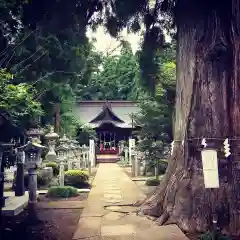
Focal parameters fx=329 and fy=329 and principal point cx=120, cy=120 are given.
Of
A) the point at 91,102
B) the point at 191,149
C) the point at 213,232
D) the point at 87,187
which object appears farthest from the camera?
the point at 91,102

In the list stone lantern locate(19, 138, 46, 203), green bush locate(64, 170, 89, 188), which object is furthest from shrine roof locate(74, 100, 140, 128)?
stone lantern locate(19, 138, 46, 203)

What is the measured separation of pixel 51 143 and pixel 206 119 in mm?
11409

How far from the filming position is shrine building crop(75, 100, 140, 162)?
30.0 meters

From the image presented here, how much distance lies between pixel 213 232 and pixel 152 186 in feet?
21.6

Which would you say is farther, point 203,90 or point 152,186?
point 152,186

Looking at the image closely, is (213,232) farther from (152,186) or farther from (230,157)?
(152,186)

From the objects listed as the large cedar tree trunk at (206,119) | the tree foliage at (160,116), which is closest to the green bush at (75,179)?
the tree foliage at (160,116)

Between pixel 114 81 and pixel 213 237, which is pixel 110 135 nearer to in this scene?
pixel 114 81

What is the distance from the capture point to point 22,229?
19.3ft

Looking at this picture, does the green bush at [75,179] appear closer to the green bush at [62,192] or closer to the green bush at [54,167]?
the green bush at [62,192]

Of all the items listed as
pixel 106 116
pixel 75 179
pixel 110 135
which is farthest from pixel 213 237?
pixel 106 116

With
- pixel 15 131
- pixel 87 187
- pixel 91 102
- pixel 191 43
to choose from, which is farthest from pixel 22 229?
pixel 91 102

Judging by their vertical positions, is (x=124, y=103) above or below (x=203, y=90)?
above

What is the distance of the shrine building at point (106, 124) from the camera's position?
3000 cm
